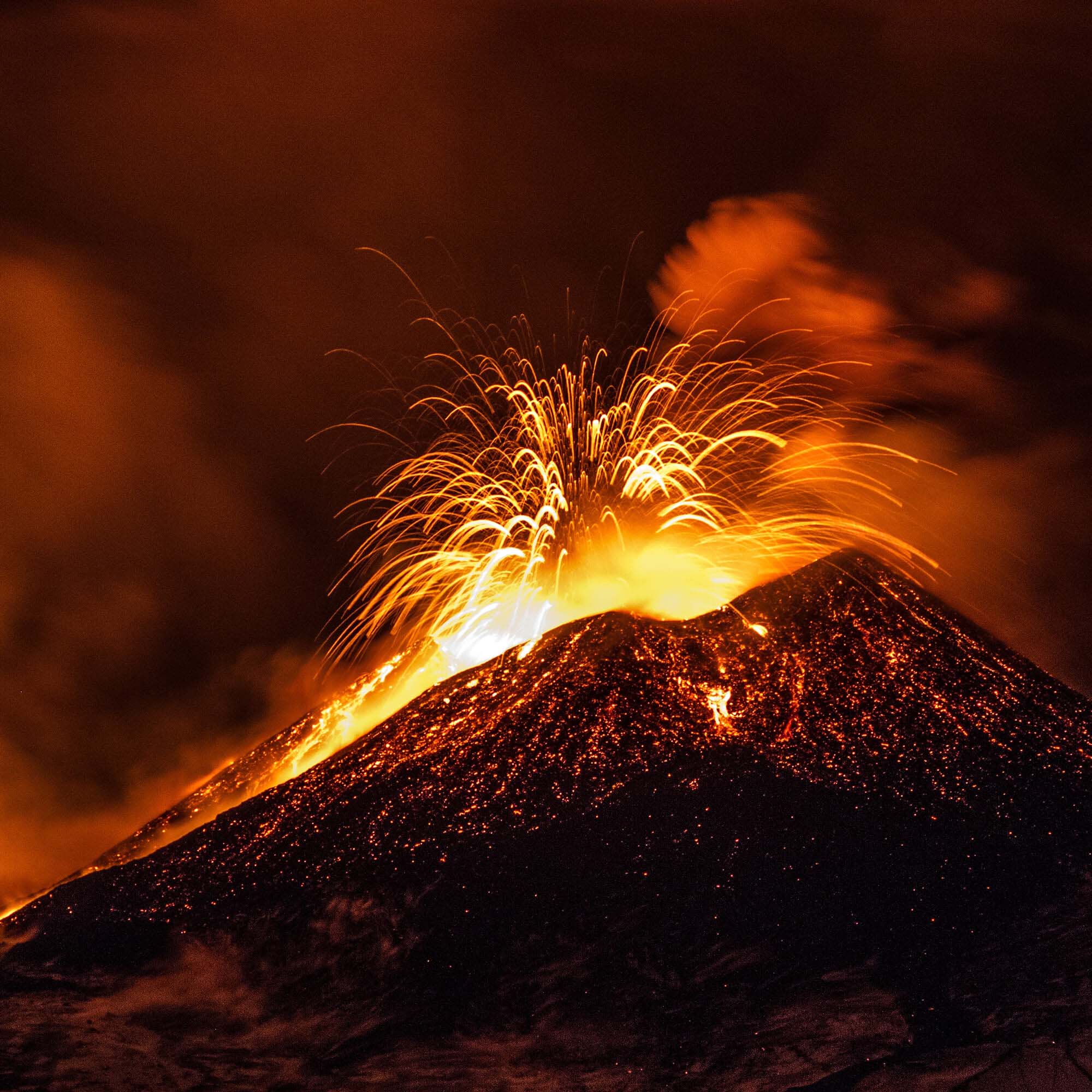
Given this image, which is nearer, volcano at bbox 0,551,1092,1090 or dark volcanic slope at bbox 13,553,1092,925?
volcano at bbox 0,551,1092,1090

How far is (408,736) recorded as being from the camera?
11.1 m

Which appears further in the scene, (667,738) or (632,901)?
(667,738)

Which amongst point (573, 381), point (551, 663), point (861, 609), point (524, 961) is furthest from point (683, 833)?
point (573, 381)

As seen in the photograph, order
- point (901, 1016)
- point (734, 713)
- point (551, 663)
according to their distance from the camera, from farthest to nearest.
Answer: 1. point (551, 663)
2. point (734, 713)
3. point (901, 1016)

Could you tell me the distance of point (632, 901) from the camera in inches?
328

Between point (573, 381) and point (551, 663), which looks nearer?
point (551, 663)

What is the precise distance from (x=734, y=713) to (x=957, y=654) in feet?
9.40

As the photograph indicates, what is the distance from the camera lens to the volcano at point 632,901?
288 inches

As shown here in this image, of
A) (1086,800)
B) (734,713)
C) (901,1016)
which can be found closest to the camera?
(901,1016)

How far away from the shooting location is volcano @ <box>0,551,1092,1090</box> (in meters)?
7.32

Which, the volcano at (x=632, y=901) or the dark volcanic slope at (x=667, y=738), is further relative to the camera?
the dark volcanic slope at (x=667, y=738)

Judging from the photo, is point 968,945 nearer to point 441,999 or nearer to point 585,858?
point 585,858

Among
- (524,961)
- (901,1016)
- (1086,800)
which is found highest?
(524,961)

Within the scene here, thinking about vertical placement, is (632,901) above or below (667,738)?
below
